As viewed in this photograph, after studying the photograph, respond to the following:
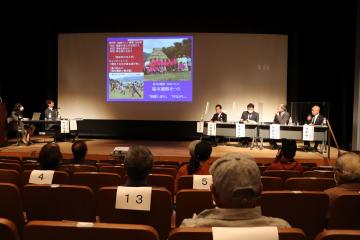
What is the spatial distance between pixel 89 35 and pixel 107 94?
1.94 meters

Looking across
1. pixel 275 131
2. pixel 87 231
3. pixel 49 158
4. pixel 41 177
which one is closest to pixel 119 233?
pixel 87 231

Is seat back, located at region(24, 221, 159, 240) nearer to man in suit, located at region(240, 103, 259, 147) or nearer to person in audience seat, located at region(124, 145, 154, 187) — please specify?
person in audience seat, located at region(124, 145, 154, 187)

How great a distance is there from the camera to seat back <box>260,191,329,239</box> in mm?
2367

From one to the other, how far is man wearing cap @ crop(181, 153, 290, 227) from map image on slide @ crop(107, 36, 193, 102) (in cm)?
1082

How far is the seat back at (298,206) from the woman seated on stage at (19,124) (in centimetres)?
907

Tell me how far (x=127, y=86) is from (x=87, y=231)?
11.2m

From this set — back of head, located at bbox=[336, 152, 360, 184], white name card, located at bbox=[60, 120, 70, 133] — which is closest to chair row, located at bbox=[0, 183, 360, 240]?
back of head, located at bbox=[336, 152, 360, 184]

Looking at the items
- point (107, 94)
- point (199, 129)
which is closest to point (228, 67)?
point (199, 129)

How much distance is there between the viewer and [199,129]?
1131 cm

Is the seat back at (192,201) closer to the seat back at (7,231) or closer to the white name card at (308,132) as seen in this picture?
the seat back at (7,231)

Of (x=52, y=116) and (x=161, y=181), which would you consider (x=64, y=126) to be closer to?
(x=52, y=116)

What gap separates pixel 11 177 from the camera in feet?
11.0

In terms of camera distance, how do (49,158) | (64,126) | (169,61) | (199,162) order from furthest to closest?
(169,61) < (64,126) < (199,162) < (49,158)

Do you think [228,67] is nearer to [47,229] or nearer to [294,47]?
[294,47]
